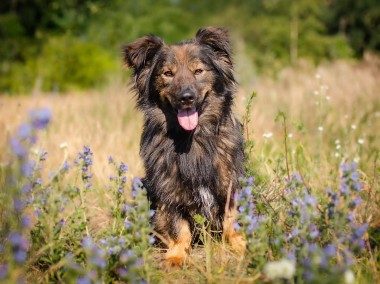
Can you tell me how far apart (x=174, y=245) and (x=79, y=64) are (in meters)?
14.8

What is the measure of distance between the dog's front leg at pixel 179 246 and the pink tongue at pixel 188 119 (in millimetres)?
756

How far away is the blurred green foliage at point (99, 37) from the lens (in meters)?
14.0

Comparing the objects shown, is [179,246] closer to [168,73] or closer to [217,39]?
[168,73]

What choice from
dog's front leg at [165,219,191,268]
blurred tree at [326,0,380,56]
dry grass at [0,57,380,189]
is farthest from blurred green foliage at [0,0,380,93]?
dog's front leg at [165,219,191,268]

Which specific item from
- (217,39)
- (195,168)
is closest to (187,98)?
(195,168)

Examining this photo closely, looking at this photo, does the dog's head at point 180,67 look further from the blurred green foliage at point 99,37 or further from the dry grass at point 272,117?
the blurred green foliage at point 99,37

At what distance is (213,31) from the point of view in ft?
12.8

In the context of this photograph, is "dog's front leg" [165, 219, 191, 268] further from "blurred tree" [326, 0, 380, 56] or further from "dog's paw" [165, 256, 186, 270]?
"blurred tree" [326, 0, 380, 56]

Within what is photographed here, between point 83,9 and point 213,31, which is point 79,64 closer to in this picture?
point 83,9

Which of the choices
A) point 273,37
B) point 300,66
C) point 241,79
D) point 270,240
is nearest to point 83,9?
point 241,79

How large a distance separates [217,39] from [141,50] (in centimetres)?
68

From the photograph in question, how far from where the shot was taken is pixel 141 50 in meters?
3.90

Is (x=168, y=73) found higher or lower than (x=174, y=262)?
higher

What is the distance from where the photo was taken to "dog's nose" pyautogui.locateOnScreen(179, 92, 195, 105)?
3.48 metres
